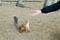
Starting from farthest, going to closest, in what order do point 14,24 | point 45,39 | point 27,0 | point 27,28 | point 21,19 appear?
point 27,0 → point 21,19 → point 14,24 → point 27,28 → point 45,39

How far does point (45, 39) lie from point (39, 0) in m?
1.45

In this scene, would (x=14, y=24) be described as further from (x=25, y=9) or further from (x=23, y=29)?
(x=25, y=9)

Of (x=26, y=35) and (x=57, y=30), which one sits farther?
(x=57, y=30)

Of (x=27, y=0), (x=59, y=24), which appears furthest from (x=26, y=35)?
(x=27, y=0)

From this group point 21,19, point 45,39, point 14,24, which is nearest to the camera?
point 45,39

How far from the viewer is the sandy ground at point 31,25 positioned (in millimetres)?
1843

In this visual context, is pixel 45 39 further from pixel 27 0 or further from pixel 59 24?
pixel 27 0

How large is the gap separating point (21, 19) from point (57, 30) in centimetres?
48

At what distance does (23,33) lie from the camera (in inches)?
74.9

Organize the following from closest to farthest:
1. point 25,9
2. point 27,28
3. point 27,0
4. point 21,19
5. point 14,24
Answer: point 27,28 → point 14,24 → point 21,19 → point 25,9 → point 27,0

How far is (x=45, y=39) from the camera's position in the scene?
5.92 ft

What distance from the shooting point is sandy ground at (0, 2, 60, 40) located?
1.84 meters

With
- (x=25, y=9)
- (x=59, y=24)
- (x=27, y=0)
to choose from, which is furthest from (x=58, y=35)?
(x=27, y=0)

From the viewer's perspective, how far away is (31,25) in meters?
2.09
